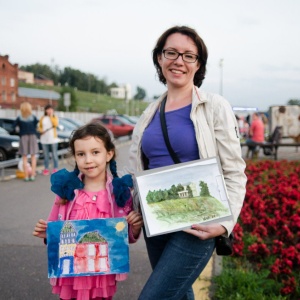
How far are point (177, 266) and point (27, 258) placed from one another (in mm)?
2992

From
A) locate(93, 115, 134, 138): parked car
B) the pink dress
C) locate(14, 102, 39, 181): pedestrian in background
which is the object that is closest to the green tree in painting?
the pink dress

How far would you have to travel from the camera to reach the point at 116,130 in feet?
92.5

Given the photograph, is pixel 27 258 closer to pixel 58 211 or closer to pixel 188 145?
pixel 58 211

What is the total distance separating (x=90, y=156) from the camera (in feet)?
8.04

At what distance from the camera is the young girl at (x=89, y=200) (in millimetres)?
2400

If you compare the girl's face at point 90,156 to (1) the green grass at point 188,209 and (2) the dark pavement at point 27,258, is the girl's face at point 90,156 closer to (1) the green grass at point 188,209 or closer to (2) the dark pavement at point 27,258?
(2) the dark pavement at point 27,258

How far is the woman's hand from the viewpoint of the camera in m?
2.01

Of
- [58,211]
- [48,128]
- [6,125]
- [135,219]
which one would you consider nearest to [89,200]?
[58,211]

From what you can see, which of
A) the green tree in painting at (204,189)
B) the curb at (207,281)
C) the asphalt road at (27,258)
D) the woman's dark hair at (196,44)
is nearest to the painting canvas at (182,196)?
the green tree in painting at (204,189)

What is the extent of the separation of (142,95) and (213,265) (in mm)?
151319

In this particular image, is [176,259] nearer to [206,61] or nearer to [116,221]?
[116,221]

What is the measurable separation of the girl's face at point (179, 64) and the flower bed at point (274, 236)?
2.16m

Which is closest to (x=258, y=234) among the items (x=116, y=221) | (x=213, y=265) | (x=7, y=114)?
(x=213, y=265)

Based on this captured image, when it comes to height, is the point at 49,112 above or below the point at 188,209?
above
